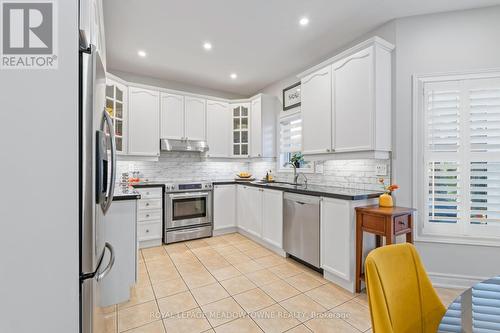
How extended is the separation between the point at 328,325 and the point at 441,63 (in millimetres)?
2777

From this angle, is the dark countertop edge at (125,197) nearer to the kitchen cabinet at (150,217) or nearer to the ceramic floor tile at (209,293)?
the ceramic floor tile at (209,293)

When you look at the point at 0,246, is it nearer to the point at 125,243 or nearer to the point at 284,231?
the point at 125,243

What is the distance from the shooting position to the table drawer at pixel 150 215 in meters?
3.38

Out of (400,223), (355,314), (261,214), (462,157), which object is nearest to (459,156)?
(462,157)

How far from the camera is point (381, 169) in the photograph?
258 centimetres

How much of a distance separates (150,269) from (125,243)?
906 mm

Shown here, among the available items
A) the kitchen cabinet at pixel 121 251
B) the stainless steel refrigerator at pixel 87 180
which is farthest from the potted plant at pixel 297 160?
the stainless steel refrigerator at pixel 87 180

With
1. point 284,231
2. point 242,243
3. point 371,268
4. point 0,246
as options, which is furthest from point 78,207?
point 242,243

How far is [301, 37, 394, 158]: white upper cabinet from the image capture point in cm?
234

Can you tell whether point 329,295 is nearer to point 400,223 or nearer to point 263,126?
point 400,223

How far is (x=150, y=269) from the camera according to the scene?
2.71 metres

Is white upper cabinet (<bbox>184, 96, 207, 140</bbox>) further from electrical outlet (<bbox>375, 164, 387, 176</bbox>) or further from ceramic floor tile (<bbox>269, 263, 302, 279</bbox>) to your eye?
electrical outlet (<bbox>375, 164, 387, 176</bbox>)

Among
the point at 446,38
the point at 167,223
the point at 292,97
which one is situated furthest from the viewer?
the point at 292,97

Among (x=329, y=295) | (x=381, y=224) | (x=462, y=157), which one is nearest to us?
(x=381, y=224)
